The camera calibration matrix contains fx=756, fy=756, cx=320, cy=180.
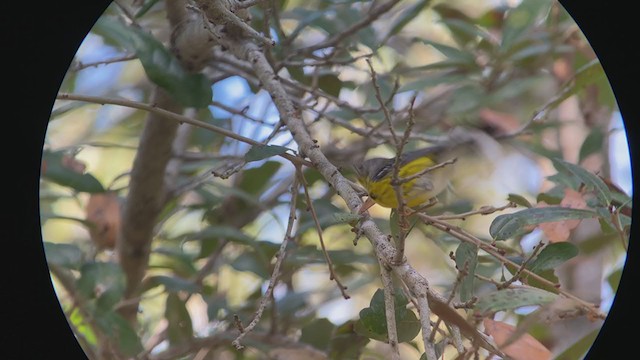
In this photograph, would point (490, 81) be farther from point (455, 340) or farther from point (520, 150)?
point (455, 340)

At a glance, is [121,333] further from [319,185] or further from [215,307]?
[319,185]

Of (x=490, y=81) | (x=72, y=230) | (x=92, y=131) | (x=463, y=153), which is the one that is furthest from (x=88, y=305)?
(x=72, y=230)

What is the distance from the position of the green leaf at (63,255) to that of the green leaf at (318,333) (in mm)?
381

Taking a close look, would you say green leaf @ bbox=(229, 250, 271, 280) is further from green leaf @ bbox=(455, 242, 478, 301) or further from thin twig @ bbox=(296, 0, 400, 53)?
green leaf @ bbox=(455, 242, 478, 301)

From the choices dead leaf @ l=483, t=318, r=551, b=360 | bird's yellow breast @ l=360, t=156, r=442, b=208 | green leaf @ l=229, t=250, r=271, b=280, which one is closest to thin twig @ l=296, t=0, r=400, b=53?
bird's yellow breast @ l=360, t=156, r=442, b=208

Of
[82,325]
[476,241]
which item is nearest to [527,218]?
[476,241]

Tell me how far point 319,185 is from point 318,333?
48 cm

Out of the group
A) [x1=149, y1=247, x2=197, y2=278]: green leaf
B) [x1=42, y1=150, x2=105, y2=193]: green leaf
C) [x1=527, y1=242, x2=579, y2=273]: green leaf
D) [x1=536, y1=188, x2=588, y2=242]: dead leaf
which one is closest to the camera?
[x1=527, y1=242, x2=579, y2=273]: green leaf

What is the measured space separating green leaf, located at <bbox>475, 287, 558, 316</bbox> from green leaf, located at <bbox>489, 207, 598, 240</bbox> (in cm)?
23

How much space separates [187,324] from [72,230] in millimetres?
1331

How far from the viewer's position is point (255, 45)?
3.22 feet

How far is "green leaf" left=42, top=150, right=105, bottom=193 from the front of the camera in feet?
4.15

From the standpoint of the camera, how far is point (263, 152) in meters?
0.84

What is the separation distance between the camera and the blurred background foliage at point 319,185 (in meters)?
1.06
